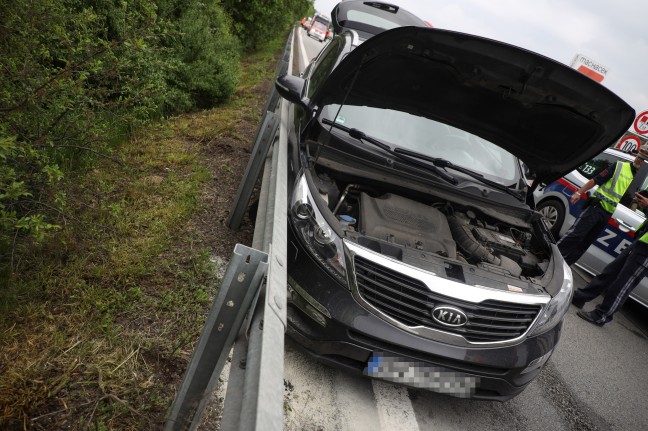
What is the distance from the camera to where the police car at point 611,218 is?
5.38 meters

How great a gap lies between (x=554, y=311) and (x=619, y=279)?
2794 mm

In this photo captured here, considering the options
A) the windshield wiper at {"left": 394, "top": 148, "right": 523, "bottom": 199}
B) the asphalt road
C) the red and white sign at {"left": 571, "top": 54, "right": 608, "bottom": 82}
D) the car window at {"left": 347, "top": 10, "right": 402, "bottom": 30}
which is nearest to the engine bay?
the windshield wiper at {"left": 394, "top": 148, "right": 523, "bottom": 199}

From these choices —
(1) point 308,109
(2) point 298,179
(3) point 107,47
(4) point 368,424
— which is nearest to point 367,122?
(1) point 308,109

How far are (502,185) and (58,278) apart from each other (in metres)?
3.32

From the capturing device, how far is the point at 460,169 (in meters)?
3.57

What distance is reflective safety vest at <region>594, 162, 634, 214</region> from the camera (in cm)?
545

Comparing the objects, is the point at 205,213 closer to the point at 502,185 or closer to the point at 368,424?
the point at 368,424

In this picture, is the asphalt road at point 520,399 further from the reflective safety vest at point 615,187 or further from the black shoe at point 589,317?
the reflective safety vest at point 615,187

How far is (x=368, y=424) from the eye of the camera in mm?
2514

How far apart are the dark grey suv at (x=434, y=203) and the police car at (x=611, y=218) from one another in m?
1.16

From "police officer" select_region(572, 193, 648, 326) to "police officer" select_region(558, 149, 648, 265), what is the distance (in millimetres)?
259

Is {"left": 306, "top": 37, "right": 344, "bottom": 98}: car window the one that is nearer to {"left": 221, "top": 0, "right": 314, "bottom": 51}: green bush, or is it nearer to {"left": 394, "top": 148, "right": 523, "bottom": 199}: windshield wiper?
{"left": 394, "top": 148, "right": 523, "bottom": 199}: windshield wiper

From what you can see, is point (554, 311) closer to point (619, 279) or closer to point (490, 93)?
point (490, 93)

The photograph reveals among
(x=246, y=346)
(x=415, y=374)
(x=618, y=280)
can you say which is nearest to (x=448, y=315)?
(x=415, y=374)
